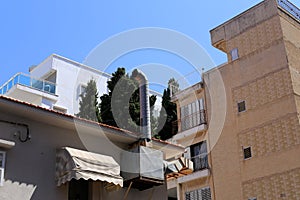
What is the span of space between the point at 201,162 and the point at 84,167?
17303mm

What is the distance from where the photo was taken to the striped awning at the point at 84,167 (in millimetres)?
12805

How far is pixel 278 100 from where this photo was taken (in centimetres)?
→ 2572

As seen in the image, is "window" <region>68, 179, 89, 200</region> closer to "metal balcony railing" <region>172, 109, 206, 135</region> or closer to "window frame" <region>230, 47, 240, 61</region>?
"metal balcony railing" <region>172, 109, 206, 135</region>

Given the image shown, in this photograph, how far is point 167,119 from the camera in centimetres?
3600

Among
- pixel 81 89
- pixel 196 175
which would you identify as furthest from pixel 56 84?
pixel 196 175

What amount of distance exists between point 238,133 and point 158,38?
1092cm

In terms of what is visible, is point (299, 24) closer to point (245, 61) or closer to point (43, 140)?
point (245, 61)

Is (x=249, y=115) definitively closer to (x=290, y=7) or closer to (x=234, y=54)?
(x=234, y=54)

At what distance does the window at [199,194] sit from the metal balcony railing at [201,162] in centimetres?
141

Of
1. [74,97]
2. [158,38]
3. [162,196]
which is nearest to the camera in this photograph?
[162,196]

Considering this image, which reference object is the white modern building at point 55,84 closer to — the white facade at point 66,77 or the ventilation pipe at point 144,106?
the white facade at point 66,77

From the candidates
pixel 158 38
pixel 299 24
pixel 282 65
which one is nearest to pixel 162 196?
pixel 158 38

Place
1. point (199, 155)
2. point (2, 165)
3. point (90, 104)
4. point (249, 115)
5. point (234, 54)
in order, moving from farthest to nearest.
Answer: point (90, 104) < point (199, 155) < point (234, 54) < point (249, 115) < point (2, 165)

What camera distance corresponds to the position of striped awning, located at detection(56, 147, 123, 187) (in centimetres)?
1280
